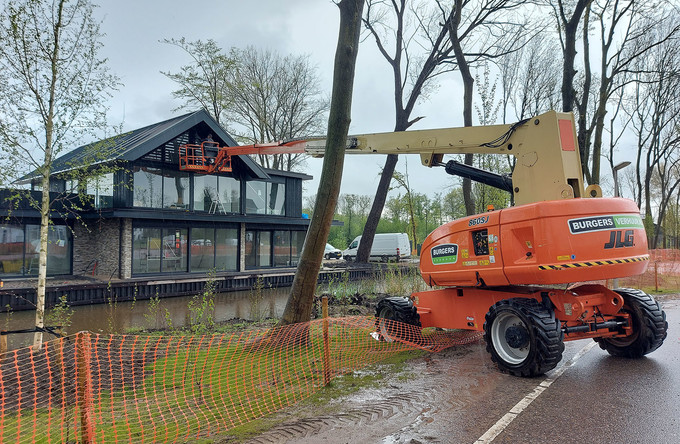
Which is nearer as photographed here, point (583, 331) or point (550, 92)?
point (583, 331)

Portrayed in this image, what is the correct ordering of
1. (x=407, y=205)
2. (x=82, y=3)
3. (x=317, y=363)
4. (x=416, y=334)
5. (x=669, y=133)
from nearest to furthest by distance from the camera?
(x=317, y=363)
(x=82, y=3)
(x=416, y=334)
(x=407, y=205)
(x=669, y=133)

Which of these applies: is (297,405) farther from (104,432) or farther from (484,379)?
(484,379)

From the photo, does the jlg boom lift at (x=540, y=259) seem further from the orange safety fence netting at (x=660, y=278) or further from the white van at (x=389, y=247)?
the white van at (x=389, y=247)

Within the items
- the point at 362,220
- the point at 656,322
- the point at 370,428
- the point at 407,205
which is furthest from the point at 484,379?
the point at 362,220

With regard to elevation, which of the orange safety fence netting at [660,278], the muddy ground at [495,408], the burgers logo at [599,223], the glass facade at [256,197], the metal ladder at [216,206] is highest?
the glass facade at [256,197]

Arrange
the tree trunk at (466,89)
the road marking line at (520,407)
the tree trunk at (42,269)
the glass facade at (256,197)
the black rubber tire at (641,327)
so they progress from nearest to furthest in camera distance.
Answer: the road marking line at (520,407)
the black rubber tire at (641,327)
the tree trunk at (42,269)
the tree trunk at (466,89)
the glass facade at (256,197)

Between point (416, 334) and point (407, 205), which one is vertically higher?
point (407, 205)

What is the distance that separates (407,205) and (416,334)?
16258mm

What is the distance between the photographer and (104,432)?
428 centimetres

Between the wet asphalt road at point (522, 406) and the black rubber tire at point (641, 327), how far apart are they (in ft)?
0.70

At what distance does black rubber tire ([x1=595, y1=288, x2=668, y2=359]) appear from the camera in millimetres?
6539

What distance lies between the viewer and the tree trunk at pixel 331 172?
299 inches

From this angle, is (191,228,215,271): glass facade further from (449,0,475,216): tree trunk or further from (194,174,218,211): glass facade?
(449,0,475,216): tree trunk

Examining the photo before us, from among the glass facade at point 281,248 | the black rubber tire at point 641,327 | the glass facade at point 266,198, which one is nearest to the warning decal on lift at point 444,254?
the black rubber tire at point 641,327
